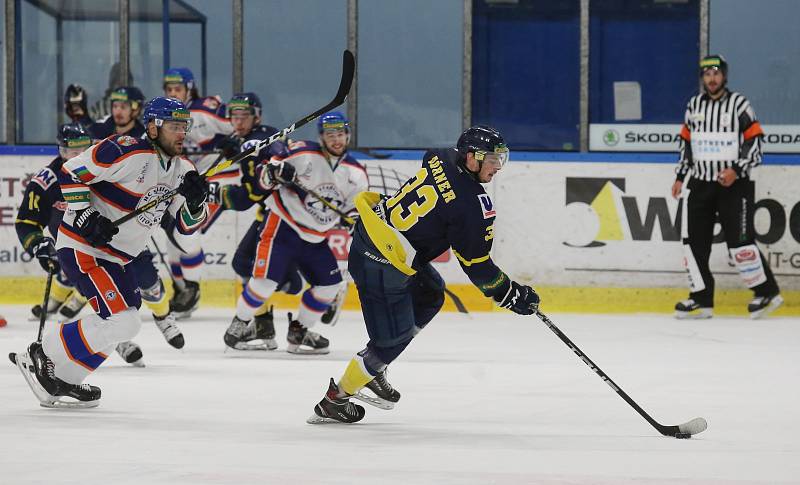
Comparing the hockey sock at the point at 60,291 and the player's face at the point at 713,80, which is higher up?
the player's face at the point at 713,80

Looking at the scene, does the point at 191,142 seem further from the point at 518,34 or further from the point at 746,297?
the point at 746,297

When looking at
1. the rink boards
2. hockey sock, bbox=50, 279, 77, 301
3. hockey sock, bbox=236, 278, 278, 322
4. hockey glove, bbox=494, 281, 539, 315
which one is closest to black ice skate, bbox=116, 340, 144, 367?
hockey sock, bbox=236, 278, 278, 322

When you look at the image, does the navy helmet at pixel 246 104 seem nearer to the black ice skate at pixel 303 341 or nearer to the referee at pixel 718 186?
the black ice skate at pixel 303 341

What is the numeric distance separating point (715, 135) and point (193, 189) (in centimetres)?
403

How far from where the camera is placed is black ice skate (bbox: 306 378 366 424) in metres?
4.22

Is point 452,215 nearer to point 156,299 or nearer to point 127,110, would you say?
point 156,299

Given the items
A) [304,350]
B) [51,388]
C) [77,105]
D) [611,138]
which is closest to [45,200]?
[304,350]

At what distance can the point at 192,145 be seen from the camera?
7980 millimetres

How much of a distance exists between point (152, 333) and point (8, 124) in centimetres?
242

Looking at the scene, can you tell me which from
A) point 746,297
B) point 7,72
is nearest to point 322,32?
point 7,72

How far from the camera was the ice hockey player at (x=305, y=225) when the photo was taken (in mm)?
6266

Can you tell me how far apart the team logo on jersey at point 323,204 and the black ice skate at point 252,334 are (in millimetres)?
540

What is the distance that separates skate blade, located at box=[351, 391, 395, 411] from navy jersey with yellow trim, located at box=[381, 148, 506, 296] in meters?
0.59

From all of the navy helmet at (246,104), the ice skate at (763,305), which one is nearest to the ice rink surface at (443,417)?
the ice skate at (763,305)
